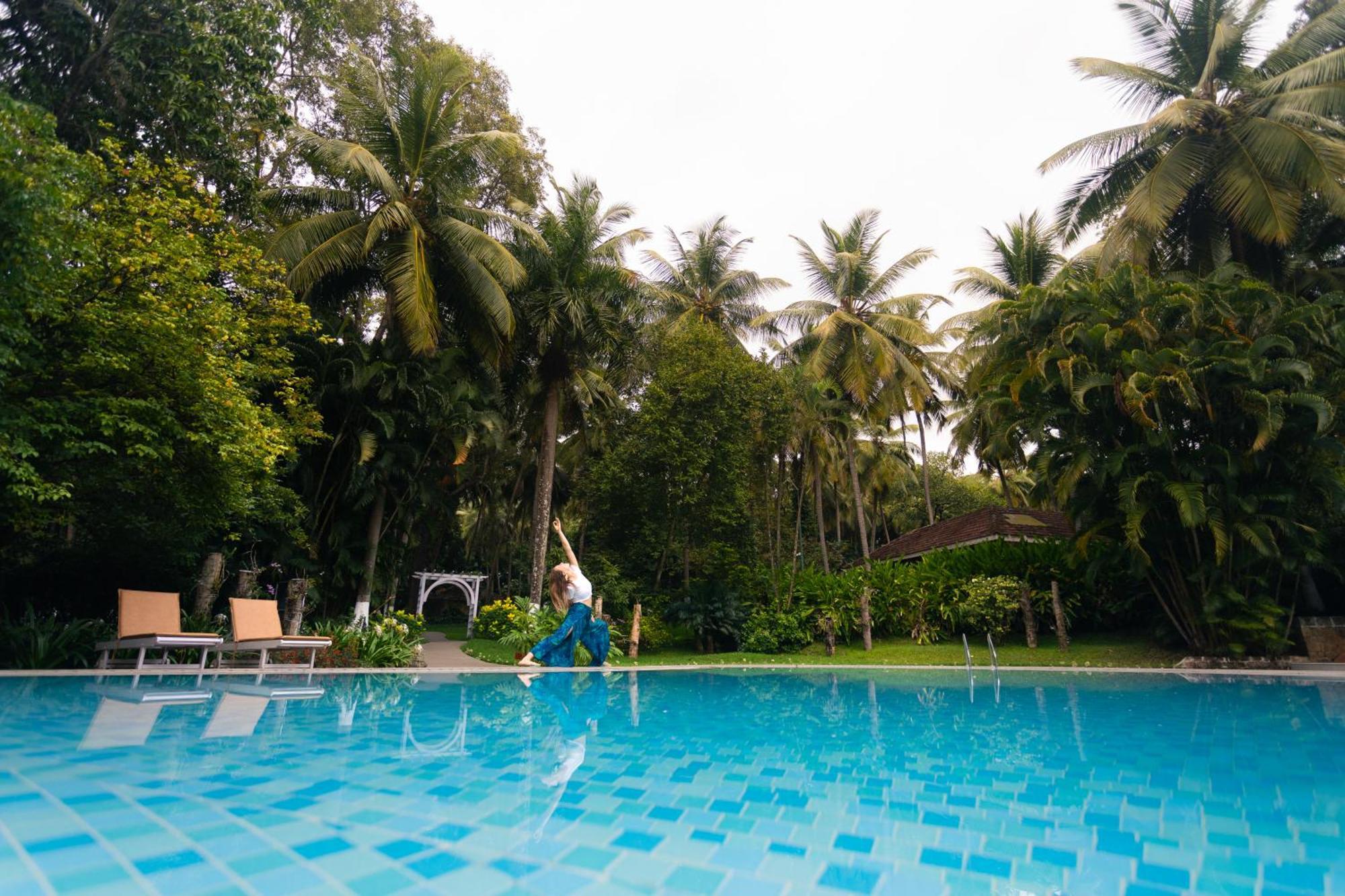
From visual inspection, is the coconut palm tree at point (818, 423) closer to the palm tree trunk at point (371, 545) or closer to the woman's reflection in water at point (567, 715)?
the palm tree trunk at point (371, 545)

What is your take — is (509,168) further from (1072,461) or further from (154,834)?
(154,834)

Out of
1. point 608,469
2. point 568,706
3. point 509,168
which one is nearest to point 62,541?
point 568,706

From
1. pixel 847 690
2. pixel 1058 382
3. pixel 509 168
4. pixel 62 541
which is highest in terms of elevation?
pixel 509 168

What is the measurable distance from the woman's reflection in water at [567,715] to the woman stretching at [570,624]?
33cm

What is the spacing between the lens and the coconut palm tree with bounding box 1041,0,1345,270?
14258 mm

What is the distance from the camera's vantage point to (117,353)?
28.4ft

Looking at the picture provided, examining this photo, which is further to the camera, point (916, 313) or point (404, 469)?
point (916, 313)

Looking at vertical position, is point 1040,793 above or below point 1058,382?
below

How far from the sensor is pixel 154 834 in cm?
308

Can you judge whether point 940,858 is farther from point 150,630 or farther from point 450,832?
point 150,630

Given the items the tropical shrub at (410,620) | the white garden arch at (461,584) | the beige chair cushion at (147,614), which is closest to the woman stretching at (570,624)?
the tropical shrub at (410,620)

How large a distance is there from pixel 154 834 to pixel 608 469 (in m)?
16.8

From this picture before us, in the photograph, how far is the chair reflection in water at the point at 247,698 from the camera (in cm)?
571

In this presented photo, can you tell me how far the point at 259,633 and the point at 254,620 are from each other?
0.19m
